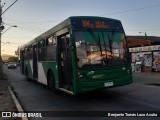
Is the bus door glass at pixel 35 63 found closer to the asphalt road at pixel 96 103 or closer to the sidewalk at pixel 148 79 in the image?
the asphalt road at pixel 96 103

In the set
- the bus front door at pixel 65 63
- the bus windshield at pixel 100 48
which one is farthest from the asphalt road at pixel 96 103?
the bus windshield at pixel 100 48

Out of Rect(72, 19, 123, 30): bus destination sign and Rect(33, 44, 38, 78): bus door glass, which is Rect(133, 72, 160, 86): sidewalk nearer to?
Rect(72, 19, 123, 30): bus destination sign

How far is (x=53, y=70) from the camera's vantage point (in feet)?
44.2

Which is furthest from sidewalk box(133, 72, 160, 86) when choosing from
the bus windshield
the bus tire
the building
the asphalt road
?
the bus tire

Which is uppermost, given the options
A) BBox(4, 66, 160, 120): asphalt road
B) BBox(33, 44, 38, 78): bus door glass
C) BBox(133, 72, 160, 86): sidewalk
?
BBox(33, 44, 38, 78): bus door glass

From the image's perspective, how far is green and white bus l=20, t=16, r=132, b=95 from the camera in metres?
10.7

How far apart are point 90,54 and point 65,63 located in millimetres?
1673

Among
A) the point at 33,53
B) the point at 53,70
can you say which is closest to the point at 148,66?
the point at 33,53

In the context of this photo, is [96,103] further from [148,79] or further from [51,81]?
[148,79]

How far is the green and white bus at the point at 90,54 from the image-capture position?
10680 millimetres

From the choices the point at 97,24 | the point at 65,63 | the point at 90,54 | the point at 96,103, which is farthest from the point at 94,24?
the point at 96,103

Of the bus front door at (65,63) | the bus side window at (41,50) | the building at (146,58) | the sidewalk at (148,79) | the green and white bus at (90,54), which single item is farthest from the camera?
the building at (146,58)

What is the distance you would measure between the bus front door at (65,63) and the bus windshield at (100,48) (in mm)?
796

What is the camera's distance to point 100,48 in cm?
1103
